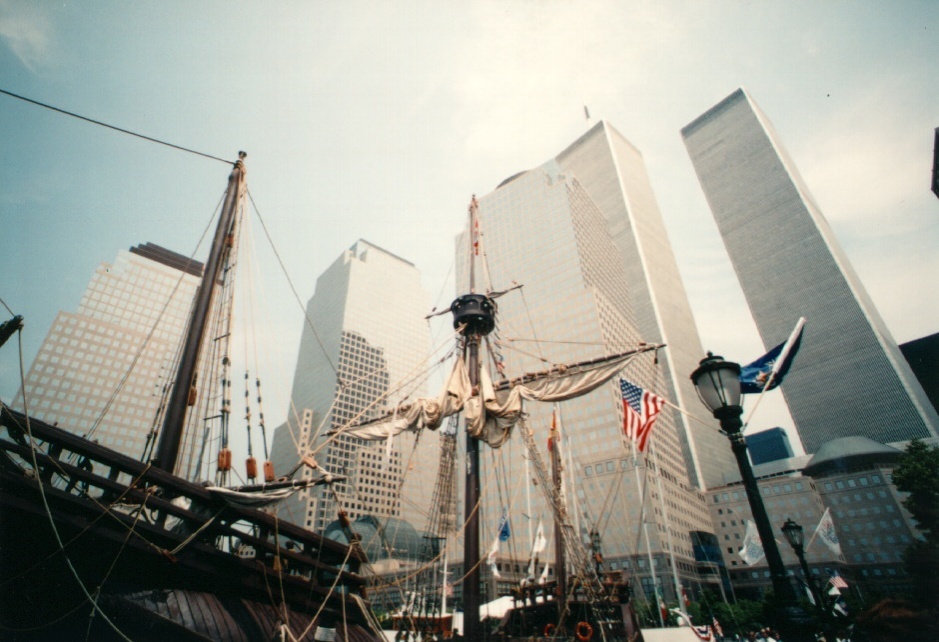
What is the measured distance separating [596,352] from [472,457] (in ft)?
225

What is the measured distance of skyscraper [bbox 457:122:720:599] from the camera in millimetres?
70125

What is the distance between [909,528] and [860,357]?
49.3 m

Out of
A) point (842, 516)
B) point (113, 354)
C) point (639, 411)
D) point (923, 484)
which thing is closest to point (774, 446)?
point (842, 516)

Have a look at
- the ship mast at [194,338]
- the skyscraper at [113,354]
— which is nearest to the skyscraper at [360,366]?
the skyscraper at [113,354]

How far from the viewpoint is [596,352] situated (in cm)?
7838

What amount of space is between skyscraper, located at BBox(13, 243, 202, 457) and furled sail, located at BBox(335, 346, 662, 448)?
57.5 m

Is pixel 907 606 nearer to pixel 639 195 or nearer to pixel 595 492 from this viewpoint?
pixel 595 492

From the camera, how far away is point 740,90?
165250mm

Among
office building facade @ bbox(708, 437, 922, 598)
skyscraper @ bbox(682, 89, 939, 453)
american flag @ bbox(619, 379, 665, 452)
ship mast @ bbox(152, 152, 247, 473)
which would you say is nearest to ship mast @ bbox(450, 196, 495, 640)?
american flag @ bbox(619, 379, 665, 452)

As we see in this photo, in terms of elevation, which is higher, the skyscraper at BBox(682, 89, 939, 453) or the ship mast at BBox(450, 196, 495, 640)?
the skyscraper at BBox(682, 89, 939, 453)

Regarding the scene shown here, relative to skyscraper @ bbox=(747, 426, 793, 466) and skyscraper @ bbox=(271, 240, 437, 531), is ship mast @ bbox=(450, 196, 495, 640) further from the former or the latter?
skyscraper @ bbox=(747, 426, 793, 466)

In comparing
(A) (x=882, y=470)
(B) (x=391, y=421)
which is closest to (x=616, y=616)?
(B) (x=391, y=421)

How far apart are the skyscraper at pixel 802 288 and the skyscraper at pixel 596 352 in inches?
1066

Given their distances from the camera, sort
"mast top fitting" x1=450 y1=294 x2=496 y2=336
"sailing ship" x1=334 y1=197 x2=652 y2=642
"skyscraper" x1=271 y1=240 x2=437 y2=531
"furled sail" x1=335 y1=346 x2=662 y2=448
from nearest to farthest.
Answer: "sailing ship" x1=334 y1=197 x2=652 y2=642 → "furled sail" x1=335 y1=346 x2=662 y2=448 → "mast top fitting" x1=450 y1=294 x2=496 y2=336 → "skyscraper" x1=271 y1=240 x2=437 y2=531
